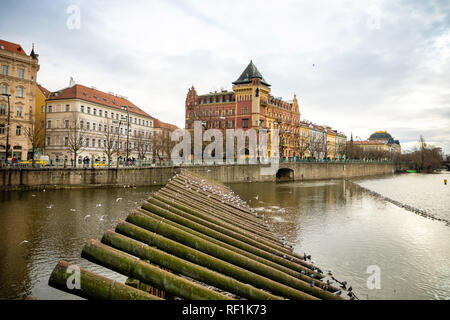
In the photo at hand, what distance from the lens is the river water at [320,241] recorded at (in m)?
11.8

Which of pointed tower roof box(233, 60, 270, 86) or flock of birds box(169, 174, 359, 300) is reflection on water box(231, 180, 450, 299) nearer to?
flock of birds box(169, 174, 359, 300)

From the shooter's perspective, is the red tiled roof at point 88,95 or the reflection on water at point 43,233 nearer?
the reflection on water at point 43,233

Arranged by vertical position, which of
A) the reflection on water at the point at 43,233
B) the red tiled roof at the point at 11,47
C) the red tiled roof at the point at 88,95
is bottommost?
A: the reflection on water at the point at 43,233

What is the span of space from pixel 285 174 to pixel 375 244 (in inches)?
2215

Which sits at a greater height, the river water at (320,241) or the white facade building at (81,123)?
the white facade building at (81,123)

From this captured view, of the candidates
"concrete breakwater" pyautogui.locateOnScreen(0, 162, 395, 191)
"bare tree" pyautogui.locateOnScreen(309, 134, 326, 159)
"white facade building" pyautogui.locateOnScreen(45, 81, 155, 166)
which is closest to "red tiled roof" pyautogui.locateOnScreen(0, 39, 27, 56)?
"white facade building" pyautogui.locateOnScreen(45, 81, 155, 166)

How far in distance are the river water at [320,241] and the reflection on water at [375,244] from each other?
0.04 metres

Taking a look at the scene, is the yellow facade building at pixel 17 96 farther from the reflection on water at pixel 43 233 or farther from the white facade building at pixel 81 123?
the reflection on water at pixel 43 233

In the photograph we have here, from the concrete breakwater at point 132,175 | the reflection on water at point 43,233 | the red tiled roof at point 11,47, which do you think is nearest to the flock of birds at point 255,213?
the reflection on water at point 43,233

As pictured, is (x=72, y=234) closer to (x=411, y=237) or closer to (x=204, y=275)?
(x=204, y=275)

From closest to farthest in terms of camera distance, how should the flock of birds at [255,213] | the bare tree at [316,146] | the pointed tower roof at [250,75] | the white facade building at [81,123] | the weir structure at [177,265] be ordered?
the weir structure at [177,265] < the flock of birds at [255,213] < the white facade building at [81,123] < the pointed tower roof at [250,75] < the bare tree at [316,146]

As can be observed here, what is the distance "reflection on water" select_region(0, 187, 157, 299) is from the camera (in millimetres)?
11598

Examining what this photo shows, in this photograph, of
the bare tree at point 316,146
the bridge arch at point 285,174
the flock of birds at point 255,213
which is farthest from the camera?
the bare tree at point 316,146
